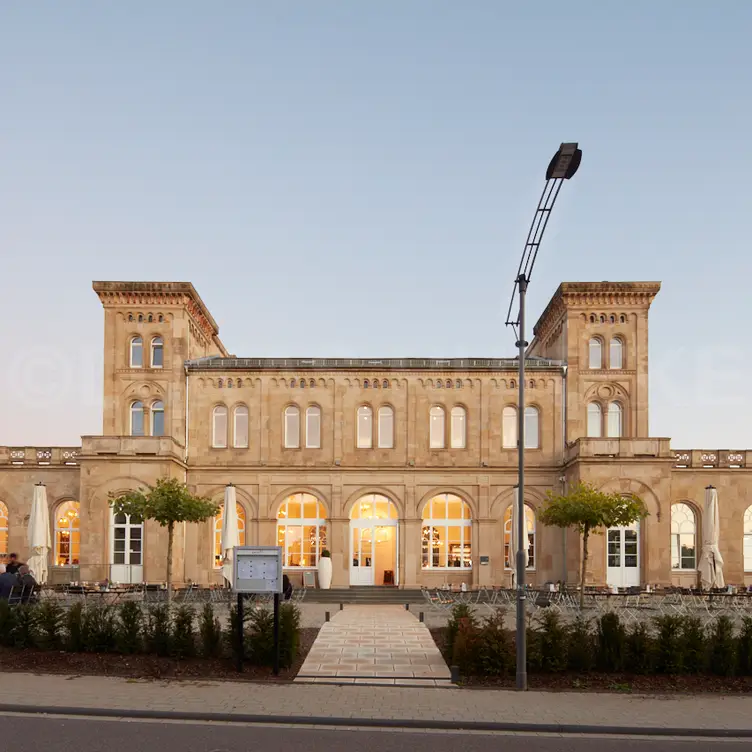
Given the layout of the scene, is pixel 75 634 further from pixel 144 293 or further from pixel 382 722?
pixel 144 293

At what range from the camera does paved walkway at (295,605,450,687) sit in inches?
597

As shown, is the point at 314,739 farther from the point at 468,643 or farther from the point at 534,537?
the point at 534,537

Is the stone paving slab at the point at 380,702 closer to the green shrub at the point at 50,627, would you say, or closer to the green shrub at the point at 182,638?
the green shrub at the point at 182,638

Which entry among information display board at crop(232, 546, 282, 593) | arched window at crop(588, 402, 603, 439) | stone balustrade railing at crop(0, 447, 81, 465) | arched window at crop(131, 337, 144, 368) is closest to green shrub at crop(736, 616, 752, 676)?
information display board at crop(232, 546, 282, 593)

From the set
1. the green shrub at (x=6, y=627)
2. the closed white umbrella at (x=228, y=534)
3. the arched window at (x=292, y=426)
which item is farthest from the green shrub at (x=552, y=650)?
the arched window at (x=292, y=426)

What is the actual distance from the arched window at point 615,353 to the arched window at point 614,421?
1.64 m

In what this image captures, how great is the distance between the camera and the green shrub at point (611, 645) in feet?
50.4

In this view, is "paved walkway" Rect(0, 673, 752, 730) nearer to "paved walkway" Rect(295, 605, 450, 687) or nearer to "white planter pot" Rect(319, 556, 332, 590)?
"paved walkway" Rect(295, 605, 450, 687)

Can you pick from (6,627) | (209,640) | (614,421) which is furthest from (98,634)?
(614,421)

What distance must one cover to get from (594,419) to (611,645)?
2403 centimetres

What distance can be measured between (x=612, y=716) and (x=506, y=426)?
2677cm

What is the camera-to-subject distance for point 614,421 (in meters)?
38.6

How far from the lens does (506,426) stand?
39.0 meters

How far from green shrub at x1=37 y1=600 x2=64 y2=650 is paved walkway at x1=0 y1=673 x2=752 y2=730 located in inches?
75.2
